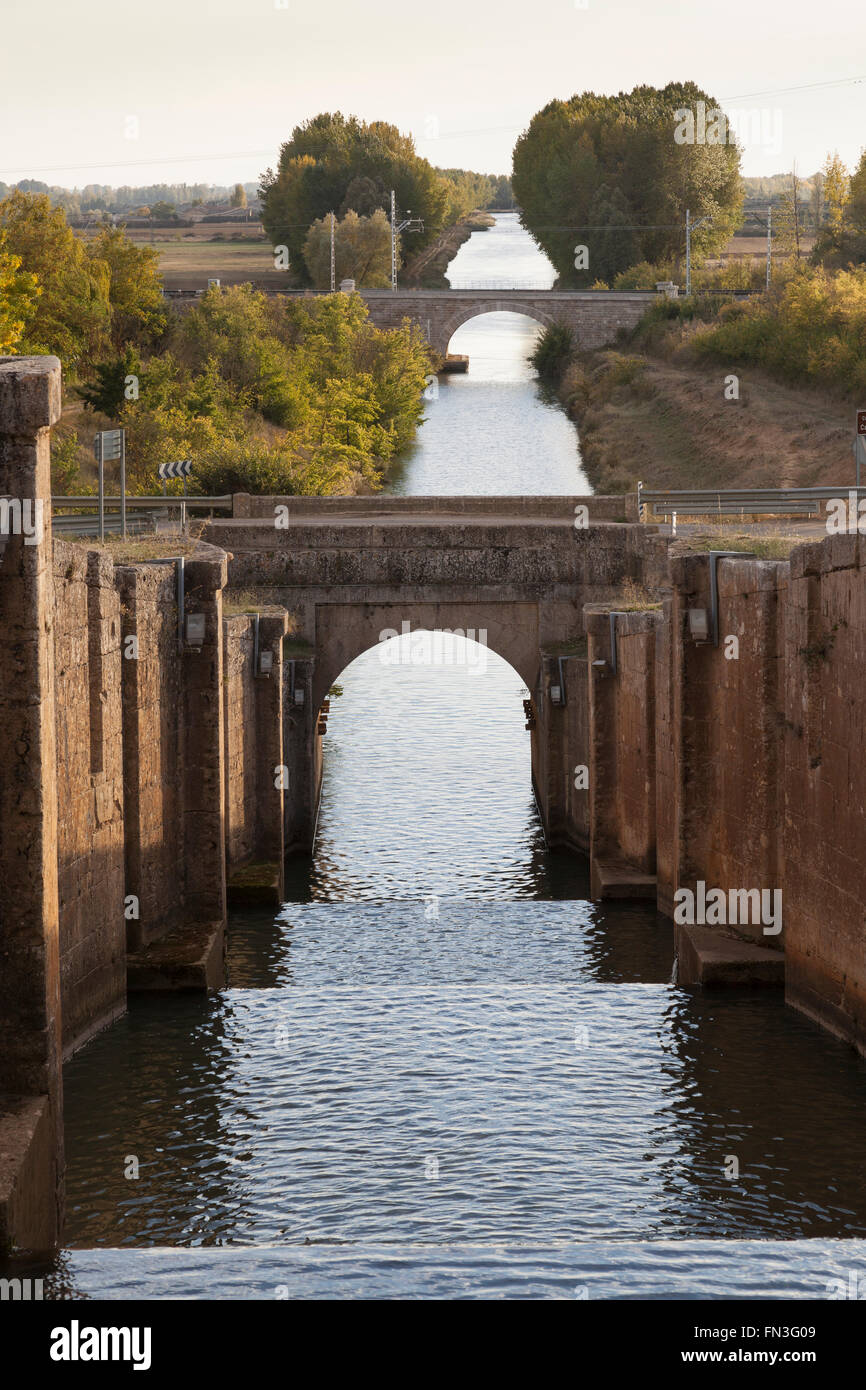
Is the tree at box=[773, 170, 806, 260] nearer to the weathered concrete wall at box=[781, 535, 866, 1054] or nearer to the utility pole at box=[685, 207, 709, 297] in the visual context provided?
the utility pole at box=[685, 207, 709, 297]

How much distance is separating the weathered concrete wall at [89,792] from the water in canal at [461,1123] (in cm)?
73

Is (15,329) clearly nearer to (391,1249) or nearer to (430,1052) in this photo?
(430,1052)

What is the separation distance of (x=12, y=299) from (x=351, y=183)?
7108 centimetres

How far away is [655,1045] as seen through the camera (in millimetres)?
Result: 19016

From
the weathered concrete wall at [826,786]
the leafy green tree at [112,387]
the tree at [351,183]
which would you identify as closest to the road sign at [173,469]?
the weathered concrete wall at [826,786]

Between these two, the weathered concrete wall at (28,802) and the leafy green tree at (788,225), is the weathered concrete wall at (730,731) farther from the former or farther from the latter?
the leafy green tree at (788,225)

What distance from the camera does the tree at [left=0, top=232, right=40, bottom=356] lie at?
48641 mm

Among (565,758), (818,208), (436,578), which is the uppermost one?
(818,208)

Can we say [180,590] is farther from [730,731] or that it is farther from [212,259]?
[212,259]

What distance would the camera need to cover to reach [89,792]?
18484 mm

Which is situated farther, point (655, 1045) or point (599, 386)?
point (599, 386)

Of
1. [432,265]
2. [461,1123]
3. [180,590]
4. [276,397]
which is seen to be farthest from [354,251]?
[461,1123]

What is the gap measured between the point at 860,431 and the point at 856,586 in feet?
12.9

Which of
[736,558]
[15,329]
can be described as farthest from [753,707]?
[15,329]
